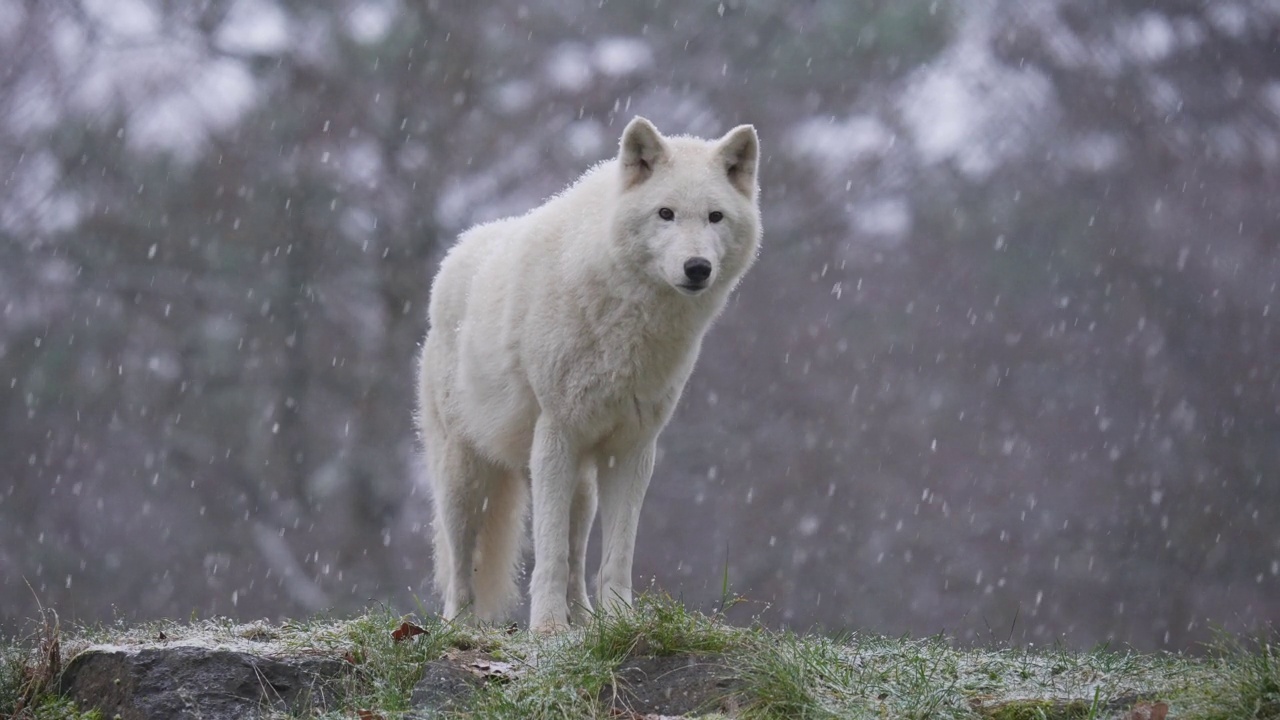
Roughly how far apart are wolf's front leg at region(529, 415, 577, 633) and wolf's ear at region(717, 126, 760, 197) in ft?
4.02

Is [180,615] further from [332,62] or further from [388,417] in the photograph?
[332,62]

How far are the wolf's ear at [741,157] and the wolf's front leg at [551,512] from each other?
122 centimetres

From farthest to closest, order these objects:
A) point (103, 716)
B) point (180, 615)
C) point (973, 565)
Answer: point (973, 565) < point (180, 615) < point (103, 716)

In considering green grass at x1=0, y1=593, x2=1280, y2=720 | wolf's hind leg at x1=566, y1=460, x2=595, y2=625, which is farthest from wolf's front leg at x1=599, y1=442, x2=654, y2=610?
green grass at x1=0, y1=593, x2=1280, y2=720

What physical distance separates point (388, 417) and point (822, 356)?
586 centimetres

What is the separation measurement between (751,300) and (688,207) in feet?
38.7

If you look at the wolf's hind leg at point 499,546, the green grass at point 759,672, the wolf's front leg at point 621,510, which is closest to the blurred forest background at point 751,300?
the wolf's hind leg at point 499,546

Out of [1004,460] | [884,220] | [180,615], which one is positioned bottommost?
[180,615]

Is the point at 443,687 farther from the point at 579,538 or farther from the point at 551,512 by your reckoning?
the point at 579,538

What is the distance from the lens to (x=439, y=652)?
3.65 meters

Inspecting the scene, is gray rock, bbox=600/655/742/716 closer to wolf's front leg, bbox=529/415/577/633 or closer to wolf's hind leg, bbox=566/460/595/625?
wolf's front leg, bbox=529/415/577/633

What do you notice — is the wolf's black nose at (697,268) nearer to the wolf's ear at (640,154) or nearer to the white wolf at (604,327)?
the white wolf at (604,327)

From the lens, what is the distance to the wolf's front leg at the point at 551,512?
4.84 metres

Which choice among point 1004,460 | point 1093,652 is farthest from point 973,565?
point 1093,652
